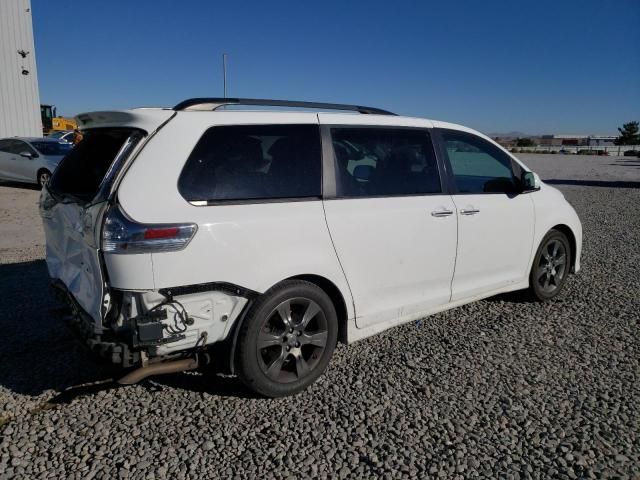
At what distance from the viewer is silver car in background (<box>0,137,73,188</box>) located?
569 inches

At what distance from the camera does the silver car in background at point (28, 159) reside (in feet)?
47.4

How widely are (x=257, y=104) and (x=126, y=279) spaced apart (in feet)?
4.91

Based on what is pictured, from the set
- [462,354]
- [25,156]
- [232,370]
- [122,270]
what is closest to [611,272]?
[462,354]

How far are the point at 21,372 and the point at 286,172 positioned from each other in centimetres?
238

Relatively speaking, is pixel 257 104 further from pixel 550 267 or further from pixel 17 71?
pixel 17 71

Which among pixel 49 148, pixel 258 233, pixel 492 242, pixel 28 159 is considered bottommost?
pixel 492 242

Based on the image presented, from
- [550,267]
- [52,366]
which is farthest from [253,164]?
[550,267]

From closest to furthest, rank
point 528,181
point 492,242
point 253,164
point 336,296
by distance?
point 253,164 → point 336,296 → point 492,242 → point 528,181

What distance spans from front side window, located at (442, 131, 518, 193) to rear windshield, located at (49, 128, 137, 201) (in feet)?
8.38

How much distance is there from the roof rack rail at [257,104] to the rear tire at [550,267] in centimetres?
215

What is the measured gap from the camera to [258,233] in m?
2.93

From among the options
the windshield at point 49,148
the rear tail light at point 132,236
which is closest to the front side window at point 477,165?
the rear tail light at point 132,236

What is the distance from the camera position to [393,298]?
3.68 m

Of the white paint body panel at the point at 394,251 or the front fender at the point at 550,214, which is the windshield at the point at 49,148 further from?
the front fender at the point at 550,214
